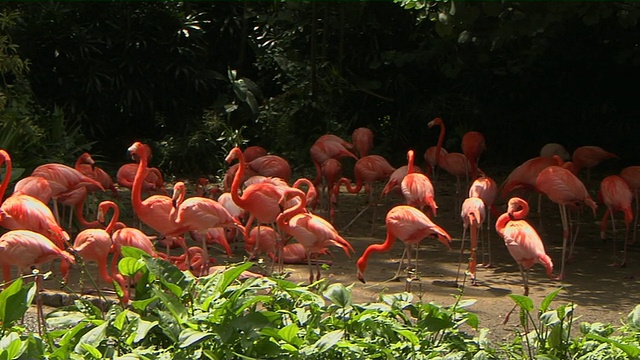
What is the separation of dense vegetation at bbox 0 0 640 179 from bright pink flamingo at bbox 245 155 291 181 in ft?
8.04

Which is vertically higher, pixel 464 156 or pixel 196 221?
pixel 464 156

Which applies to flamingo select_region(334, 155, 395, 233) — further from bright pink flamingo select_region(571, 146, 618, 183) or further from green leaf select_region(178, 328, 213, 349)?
→ green leaf select_region(178, 328, 213, 349)

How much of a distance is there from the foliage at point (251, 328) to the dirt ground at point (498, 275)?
1235 mm

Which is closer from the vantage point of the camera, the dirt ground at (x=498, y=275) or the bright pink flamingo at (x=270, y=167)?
the dirt ground at (x=498, y=275)

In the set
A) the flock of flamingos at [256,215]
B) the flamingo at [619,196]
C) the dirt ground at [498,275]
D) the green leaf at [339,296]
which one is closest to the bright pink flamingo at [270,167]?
the flock of flamingos at [256,215]

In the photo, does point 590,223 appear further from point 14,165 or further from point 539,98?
point 14,165

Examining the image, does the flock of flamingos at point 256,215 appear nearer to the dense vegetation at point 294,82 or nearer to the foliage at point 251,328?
the foliage at point 251,328

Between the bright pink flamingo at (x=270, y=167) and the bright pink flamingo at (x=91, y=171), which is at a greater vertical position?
the bright pink flamingo at (x=270, y=167)

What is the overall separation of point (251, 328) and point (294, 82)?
8022mm

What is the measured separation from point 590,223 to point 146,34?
5.57m

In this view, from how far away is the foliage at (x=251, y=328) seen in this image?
11.4 ft

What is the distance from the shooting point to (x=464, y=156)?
8.37 metres

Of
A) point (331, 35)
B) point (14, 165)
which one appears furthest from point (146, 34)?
point (14, 165)

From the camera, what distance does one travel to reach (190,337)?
11.1 ft
